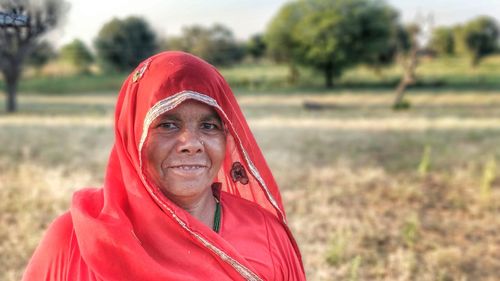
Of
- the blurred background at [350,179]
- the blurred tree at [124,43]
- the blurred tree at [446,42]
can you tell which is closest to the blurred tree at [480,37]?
the blurred tree at [446,42]

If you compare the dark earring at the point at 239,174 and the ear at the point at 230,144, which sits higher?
the ear at the point at 230,144

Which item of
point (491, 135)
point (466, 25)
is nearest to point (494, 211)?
point (491, 135)

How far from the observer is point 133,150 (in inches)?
68.2

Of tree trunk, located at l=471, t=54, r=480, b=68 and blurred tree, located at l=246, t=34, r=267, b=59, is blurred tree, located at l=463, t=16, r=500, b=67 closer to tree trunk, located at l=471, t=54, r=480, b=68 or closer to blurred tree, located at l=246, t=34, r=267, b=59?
tree trunk, located at l=471, t=54, r=480, b=68

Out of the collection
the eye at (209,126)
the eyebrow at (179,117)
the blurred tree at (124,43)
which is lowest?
the eye at (209,126)

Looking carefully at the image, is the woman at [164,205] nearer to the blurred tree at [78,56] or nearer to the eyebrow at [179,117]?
the eyebrow at [179,117]

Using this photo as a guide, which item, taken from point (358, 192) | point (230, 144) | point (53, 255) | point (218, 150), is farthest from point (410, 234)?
point (53, 255)

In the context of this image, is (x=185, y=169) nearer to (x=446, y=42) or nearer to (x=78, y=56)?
(x=78, y=56)

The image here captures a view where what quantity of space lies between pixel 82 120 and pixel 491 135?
10982mm

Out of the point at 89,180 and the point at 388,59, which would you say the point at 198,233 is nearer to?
the point at 89,180

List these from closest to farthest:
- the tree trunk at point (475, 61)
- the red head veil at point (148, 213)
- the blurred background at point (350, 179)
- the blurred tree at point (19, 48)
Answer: the red head veil at point (148, 213), the blurred background at point (350, 179), the blurred tree at point (19, 48), the tree trunk at point (475, 61)

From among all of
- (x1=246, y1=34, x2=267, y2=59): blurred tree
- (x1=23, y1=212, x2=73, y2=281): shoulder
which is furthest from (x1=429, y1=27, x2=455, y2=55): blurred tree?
(x1=23, y1=212, x2=73, y2=281): shoulder

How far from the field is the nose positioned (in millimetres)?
2050

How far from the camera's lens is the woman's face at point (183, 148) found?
1.74 meters
